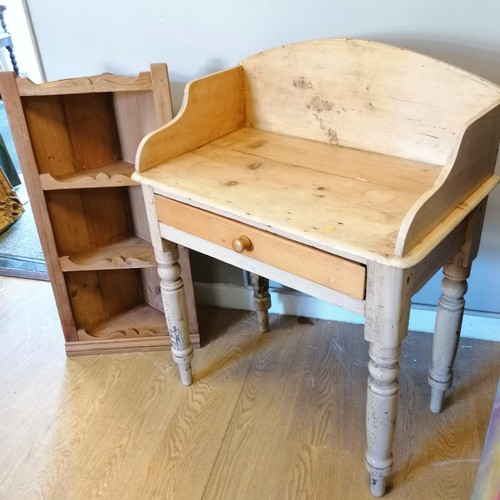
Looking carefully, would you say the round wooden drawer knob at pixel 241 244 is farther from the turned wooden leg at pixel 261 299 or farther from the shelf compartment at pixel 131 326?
the shelf compartment at pixel 131 326

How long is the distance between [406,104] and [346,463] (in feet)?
2.90

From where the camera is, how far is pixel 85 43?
1.73 m

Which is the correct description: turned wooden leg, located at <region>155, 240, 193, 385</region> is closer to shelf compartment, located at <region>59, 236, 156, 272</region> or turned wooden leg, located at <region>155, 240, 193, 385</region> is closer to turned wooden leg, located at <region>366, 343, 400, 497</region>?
shelf compartment, located at <region>59, 236, 156, 272</region>

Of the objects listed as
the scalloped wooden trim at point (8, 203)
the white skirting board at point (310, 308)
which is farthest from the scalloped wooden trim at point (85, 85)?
the scalloped wooden trim at point (8, 203)

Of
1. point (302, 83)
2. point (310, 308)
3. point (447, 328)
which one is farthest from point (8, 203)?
point (447, 328)

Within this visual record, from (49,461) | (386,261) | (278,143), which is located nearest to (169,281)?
(278,143)

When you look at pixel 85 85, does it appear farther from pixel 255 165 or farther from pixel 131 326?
pixel 131 326

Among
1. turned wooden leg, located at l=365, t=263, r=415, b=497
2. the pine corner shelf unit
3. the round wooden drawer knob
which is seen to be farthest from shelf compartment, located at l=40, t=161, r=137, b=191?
turned wooden leg, located at l=365, t=263, r=415, b=497

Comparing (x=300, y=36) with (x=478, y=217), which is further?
(x=300, y=36)

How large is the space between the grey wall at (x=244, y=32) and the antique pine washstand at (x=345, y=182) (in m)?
0.17

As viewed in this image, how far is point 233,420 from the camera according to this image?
1587 mm

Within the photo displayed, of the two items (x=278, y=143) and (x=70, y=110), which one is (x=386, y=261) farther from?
(x=70, y=110)

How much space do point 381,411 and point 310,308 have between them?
0.77 m

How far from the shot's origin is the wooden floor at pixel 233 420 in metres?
1.41
